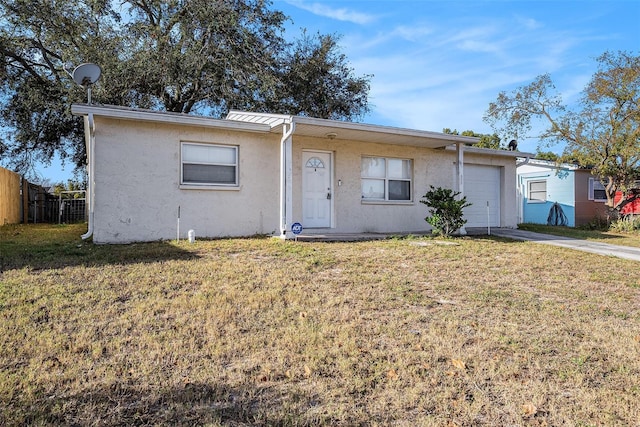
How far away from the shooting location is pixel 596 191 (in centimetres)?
1998

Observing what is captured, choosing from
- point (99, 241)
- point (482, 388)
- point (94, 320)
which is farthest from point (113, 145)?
point (482, 388)

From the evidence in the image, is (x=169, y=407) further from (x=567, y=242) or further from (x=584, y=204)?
(x=584, y=204)

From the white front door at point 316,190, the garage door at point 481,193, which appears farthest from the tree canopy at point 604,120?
the white front door at point 316,190

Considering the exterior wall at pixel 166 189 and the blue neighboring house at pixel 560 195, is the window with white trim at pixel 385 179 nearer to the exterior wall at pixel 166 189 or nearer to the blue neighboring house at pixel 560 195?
the exterior wall at pixel 166 189

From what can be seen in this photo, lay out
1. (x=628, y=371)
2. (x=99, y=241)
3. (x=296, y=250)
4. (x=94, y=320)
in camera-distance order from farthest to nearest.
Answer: (x=99, y=241)
(x=296, y=250)
(x=94, y=320)
(x=628, y=371)

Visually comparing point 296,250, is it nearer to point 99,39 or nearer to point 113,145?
point 113,145

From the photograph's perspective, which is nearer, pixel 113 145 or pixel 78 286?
pixel 78 286

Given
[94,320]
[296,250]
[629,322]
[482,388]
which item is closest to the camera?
[482,388]

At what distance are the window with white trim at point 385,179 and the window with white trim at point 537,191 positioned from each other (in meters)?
11.1

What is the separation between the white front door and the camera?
11031 millimetres

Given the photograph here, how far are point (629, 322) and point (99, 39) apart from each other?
57.9 feet

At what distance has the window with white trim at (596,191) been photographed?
19.7 m

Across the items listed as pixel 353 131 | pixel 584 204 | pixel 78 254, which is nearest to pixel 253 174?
pixel 353 131

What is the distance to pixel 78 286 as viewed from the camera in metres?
5.28
